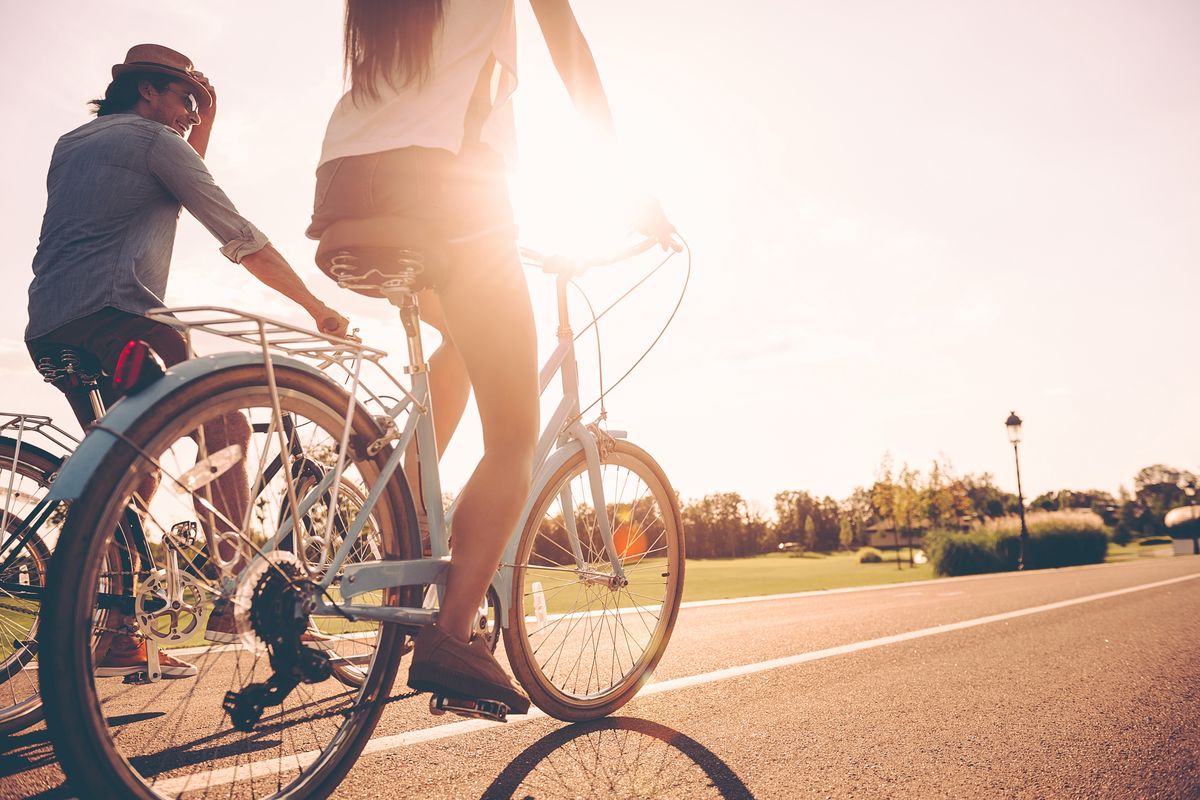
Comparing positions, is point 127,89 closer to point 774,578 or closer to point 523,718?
point 523,718

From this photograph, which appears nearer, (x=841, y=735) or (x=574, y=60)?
(x=574, y=60)

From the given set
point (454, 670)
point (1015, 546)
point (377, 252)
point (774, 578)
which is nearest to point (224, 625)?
point (454, 670)

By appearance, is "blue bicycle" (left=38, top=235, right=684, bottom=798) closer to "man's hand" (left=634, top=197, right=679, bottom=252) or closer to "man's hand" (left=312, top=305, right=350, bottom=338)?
"man's hand" (left=634, top=197, right=679, bottom=252)

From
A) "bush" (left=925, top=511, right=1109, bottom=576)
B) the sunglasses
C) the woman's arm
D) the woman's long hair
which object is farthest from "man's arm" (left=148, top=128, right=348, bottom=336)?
"bush" (left=925, top=511, right=1109, bottom=576)

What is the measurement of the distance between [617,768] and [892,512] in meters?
53.2

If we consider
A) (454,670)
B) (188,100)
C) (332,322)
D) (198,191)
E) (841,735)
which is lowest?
(841,735)

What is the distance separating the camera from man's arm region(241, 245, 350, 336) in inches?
92.4

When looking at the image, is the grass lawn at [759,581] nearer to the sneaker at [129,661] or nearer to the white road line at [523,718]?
the sneaker at [129,661]

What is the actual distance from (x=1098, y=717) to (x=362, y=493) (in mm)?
2579

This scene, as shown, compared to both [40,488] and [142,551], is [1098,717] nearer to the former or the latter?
[142,551]

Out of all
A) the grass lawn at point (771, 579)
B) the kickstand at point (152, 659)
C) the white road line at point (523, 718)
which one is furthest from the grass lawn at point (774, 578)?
the kickstand at point (152, 659)

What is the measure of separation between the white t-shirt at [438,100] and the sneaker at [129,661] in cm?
169

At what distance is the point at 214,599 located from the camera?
1.62 m

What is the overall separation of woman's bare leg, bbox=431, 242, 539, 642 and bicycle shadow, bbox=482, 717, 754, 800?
1.38 ft
